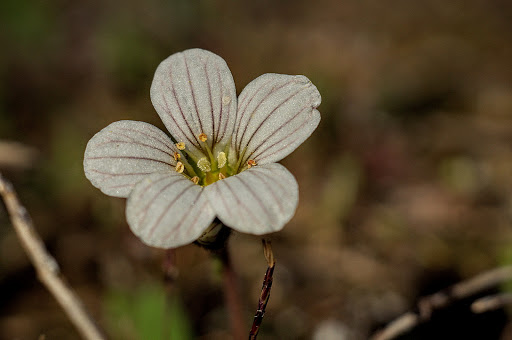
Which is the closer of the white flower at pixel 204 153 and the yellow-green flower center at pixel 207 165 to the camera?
the white flower at pixel 204 153

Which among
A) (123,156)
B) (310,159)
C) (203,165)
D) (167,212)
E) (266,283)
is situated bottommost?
(266,283)

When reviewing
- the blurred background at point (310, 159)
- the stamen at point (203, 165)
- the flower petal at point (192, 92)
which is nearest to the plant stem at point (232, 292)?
the blurred background at point (310, 159)

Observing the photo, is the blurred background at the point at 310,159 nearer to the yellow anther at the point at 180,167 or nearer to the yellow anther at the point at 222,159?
the yellow anther at the point at 222,159

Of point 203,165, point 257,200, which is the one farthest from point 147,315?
point 257,200

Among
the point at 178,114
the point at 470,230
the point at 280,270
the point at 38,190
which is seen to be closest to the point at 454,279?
the point at 470,230

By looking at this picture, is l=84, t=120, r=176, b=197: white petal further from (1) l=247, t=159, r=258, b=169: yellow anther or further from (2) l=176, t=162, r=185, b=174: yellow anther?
(1) l=247, t=159, r=258, b=169: yellow anther

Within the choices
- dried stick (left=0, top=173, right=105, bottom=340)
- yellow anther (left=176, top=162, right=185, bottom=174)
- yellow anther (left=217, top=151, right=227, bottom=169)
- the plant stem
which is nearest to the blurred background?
the plant stem

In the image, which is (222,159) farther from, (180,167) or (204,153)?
(180,167)
